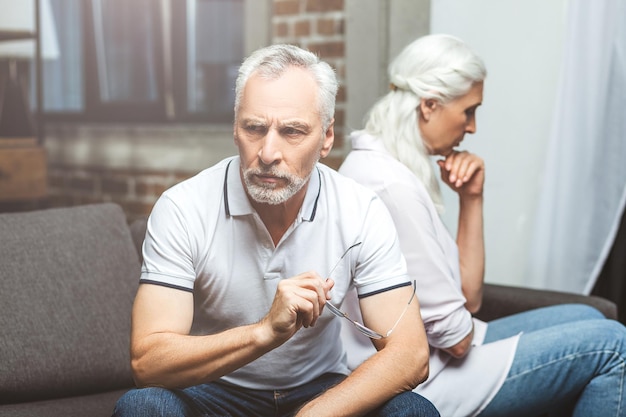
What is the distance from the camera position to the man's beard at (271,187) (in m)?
1.46

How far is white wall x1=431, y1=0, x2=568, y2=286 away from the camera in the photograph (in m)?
2.66

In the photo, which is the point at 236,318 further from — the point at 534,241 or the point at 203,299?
the point at 534,241

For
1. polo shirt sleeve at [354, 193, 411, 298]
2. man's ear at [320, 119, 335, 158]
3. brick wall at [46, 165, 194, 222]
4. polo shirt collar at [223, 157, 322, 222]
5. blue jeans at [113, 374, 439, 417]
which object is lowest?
brick wall at [46, 165, 194, 222]

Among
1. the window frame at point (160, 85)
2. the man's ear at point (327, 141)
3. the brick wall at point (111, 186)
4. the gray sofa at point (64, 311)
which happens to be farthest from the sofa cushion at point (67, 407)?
the window frame at point (160, 85)

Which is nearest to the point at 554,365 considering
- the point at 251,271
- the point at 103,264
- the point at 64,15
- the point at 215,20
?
the point at 251,271

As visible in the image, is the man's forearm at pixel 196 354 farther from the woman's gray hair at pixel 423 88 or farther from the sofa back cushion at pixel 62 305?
the woman's gray hair at pixel 423 88

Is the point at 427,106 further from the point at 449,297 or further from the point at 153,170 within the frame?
the point at 153,170

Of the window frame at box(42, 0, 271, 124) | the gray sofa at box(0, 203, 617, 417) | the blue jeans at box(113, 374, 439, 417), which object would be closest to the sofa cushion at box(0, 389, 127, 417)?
the gray sofa at box(0, 203, 617, 417)

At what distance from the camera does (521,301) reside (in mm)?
2236

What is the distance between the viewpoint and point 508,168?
9.02 ft

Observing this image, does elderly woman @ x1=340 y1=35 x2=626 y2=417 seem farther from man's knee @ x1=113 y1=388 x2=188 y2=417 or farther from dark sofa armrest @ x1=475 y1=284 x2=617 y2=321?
man's knee @ x1=113 y1=388 x2=188 y2=417

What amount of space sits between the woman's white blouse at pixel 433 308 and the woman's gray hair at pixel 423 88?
7 centimetres

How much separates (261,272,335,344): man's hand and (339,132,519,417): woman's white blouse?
0.42m

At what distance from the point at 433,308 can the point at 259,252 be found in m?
0.42
